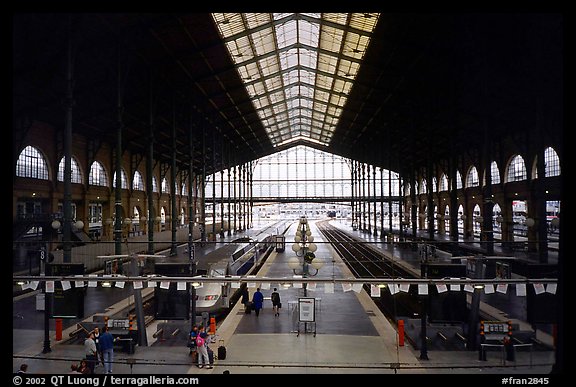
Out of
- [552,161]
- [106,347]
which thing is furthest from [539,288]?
[552,161]

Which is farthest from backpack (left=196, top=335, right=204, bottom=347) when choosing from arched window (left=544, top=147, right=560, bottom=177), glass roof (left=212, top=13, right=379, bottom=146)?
arched window (left=544, top=147, right=560, bottom=177)

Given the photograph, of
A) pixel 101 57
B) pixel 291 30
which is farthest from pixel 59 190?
pixel 291 30

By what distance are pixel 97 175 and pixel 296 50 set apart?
21383mm

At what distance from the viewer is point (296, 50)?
32219 millimetres

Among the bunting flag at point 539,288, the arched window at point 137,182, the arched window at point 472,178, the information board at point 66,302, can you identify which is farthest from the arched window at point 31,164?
the arched window at point 472,178

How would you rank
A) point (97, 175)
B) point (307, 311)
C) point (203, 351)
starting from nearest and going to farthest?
1. point (203, 351)
2. point (307, 311)
3. point (97, 175)

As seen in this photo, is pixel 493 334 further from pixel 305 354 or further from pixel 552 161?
pixel 552 161

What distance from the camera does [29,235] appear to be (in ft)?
98.0

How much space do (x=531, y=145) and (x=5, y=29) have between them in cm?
3370

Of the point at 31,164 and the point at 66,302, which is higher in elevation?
the point at 31,164

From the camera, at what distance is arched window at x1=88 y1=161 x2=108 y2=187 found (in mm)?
36000

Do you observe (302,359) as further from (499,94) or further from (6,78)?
(499,94)

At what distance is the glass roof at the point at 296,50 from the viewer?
927 inches

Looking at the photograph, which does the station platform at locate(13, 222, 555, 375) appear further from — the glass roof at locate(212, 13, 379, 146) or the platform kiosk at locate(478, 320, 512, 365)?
the glass roof at locate(212, 13, 379, 146)
